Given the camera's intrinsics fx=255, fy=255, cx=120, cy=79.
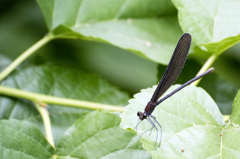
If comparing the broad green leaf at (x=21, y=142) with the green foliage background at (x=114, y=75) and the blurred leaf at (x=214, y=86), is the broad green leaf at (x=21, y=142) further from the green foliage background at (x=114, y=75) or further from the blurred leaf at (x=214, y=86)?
the blurred leaf at (x=214, y=86)

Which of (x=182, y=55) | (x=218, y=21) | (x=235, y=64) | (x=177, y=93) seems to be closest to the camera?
(x=177, y=93)

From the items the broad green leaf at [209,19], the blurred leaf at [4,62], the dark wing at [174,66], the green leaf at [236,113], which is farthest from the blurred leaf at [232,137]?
the blurred leaf at [4,62]

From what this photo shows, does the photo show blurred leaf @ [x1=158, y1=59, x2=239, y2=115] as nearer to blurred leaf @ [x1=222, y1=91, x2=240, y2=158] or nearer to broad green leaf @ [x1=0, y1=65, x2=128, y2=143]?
broad green leaf @ [x1=0, y1=65, x2=128, y2=143]

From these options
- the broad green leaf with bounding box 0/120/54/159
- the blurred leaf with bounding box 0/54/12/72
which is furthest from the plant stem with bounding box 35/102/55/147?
the blurred leaf with bounding box 0/54/12/72

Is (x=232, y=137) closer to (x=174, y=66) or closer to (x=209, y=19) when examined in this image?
(x=174, y=66)

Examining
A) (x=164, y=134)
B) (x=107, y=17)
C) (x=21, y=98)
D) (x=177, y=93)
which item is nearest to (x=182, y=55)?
(x=177, y=93)

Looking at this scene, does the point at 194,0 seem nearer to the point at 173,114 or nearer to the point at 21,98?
the point at 173,114

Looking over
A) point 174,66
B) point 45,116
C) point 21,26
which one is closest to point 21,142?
point 45,116
